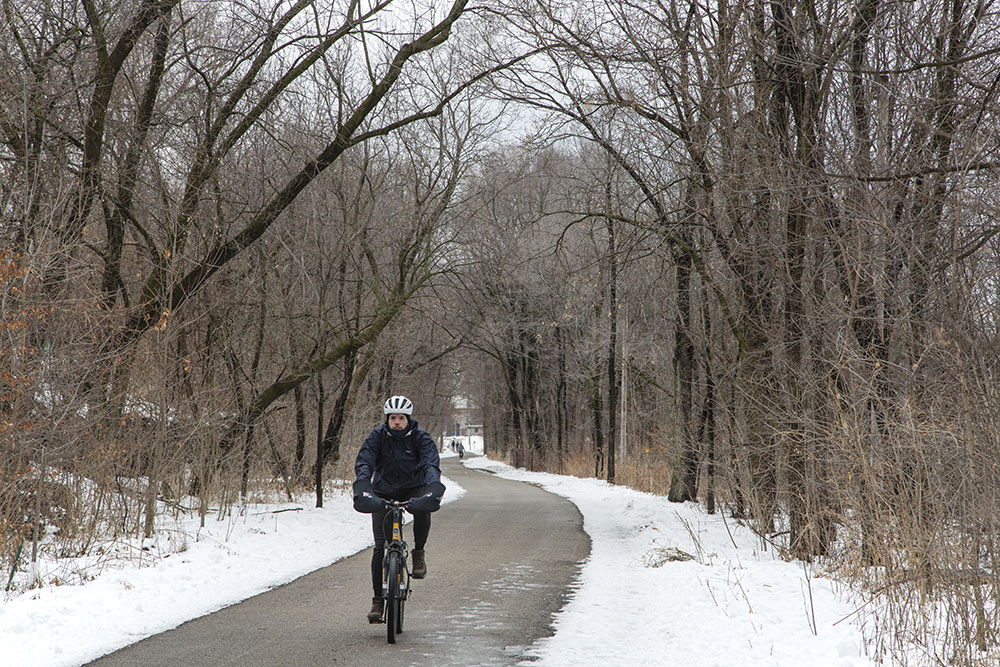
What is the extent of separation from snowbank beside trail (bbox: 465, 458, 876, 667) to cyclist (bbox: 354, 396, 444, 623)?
1555 millimetres

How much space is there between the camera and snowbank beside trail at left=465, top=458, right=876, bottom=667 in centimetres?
684

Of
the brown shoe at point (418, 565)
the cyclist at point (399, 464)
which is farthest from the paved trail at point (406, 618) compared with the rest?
the cyclist at point (399, 464)

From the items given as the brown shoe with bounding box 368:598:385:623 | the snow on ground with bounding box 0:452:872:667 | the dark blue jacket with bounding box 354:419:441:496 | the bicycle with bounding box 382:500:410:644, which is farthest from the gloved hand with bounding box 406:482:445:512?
the snow on ground with bounding box 0:452:872:667

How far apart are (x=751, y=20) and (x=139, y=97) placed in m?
10.3

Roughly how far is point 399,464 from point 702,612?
3146 mm

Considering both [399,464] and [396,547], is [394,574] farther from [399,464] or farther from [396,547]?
[399,464]

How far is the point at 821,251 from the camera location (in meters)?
11.7

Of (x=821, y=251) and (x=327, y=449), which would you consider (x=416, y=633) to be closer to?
(x=821, y=251)

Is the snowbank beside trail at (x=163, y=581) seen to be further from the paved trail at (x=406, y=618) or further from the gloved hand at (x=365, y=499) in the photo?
the gloved hand at (x=365, y=499)

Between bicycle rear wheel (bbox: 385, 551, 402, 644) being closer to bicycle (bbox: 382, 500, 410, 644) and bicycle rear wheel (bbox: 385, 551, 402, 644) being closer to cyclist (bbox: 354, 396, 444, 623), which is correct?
bicycle (bbox: 382, 500, 410, 644)

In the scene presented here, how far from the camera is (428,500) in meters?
7.90

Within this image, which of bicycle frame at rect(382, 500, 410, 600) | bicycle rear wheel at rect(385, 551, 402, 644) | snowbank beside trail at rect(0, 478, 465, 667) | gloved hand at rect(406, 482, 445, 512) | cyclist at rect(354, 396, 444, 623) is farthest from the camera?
cyclist at rect(354, 396, 444, 623)

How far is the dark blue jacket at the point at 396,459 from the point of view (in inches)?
323

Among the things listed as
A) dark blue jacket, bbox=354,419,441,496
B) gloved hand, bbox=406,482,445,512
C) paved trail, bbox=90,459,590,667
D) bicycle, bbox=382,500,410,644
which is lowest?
paved trail, bbox=90,459,590,667
